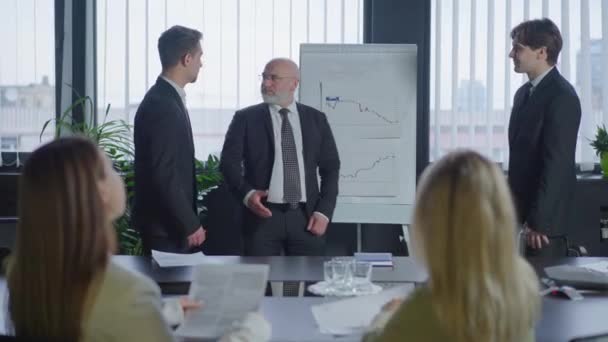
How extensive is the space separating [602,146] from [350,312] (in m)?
3.31

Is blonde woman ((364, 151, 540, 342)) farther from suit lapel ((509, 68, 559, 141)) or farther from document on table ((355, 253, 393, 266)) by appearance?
suit lapel ((509, 68, 559, 141))

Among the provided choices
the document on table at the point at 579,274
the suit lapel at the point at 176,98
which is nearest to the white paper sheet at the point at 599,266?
the document on table at the point at 579,274

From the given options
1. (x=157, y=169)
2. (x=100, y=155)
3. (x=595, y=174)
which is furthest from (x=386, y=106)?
(x=100, y=155)

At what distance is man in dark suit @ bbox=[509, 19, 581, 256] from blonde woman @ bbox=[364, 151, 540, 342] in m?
2.32

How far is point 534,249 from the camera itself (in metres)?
3.87

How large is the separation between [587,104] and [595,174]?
1.54 feet

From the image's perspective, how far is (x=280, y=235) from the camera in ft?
13.2

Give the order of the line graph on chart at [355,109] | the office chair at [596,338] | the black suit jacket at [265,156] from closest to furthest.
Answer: the office chair at [596,338] → the black suit jacket at [265,156] → the line graph on chart at [355,109]

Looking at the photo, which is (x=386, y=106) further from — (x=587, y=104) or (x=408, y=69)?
(x=587, y=104)

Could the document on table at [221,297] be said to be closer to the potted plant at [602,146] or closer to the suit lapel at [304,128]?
the suit lapel at [304,128]

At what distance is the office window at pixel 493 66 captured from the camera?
5238 millimetres

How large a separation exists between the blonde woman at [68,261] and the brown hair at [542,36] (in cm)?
285

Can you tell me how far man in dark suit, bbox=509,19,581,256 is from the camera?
3.78 m

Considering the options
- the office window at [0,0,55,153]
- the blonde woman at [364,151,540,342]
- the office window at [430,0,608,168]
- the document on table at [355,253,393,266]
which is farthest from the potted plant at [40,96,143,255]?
the blonde woman at [364,151,540,342]
